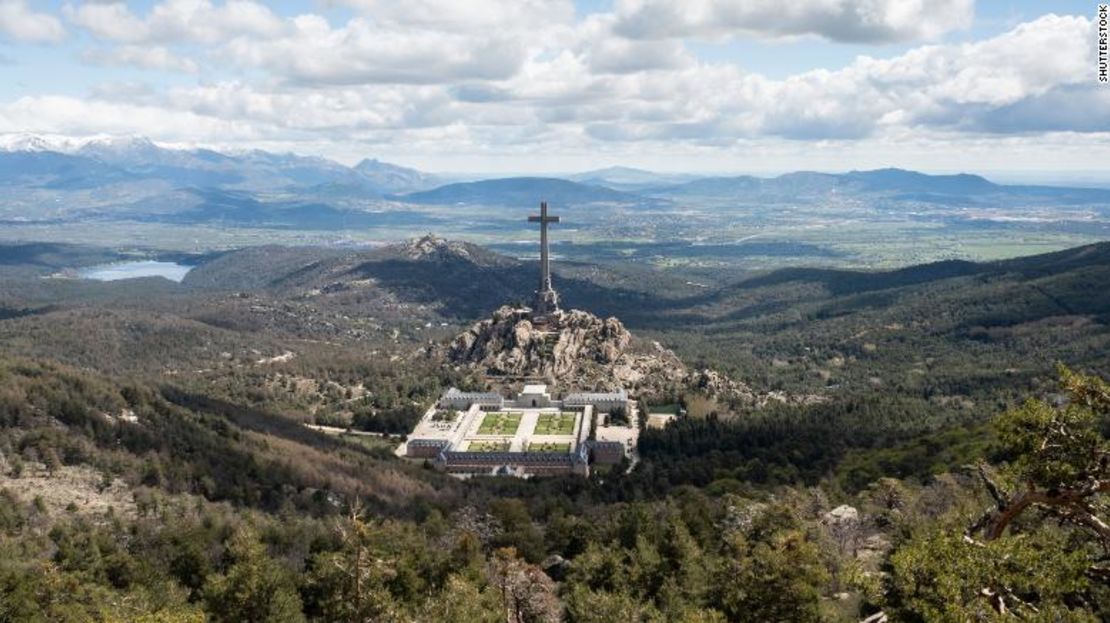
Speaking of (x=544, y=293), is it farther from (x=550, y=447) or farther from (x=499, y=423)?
(x=550, y=447)

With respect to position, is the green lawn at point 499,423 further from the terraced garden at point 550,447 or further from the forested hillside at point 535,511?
the forested hillside at point 535,511

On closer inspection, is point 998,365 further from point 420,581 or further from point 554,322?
point 420,581

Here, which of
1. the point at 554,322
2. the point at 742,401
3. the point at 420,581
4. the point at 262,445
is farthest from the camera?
the point at 554,322

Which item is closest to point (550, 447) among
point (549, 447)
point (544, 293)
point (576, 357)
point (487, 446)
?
point (549, 447)

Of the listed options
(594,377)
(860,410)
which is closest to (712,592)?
(860,410)

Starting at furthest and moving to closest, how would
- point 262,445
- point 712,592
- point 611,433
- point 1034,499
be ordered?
point 611,433, point 262,445, point 712,592, point 1034,499

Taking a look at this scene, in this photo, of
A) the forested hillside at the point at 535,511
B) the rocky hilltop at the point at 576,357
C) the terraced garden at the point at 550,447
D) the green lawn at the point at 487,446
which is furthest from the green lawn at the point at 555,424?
the rocky hilltop at the point at 576,357
